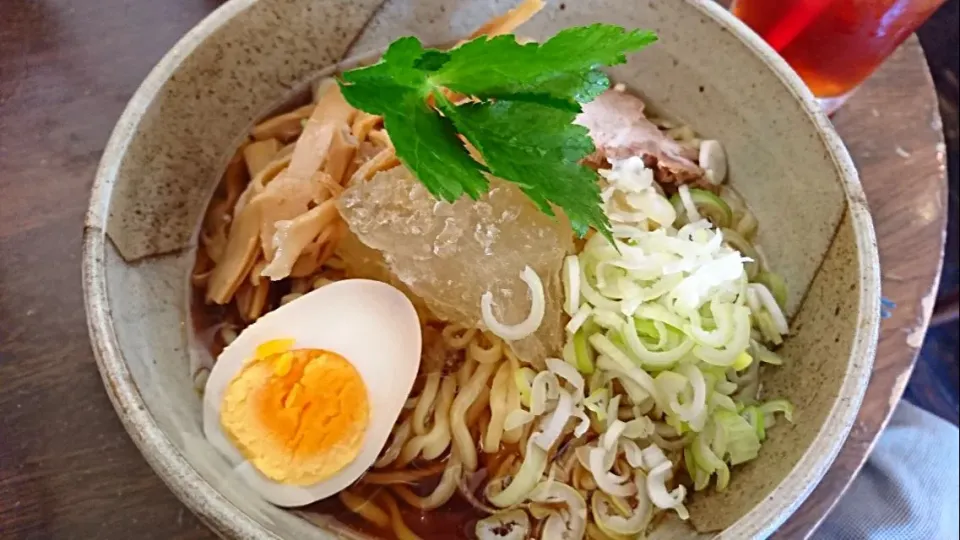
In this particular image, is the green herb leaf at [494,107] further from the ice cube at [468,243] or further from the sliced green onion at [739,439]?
the sliced green onion at [739,439]

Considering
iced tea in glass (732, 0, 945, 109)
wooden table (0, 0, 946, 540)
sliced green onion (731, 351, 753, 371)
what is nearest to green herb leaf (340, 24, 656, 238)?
sliced green onion (731, 351, 753, 371)

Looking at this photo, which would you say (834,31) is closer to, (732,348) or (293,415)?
(732,348)

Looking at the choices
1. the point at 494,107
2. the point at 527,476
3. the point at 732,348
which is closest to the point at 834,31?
the point at 732,348

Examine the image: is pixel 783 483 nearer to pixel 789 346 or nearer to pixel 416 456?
pixel 789 346

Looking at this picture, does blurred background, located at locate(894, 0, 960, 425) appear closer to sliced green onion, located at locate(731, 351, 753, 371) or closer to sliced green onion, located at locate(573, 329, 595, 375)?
sliced green onion, located at locate(731, 351, 753, 371)

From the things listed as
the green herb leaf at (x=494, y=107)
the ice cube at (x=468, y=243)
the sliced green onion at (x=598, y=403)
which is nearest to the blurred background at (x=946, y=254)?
the sliced green onion at (x=598, y=403)
